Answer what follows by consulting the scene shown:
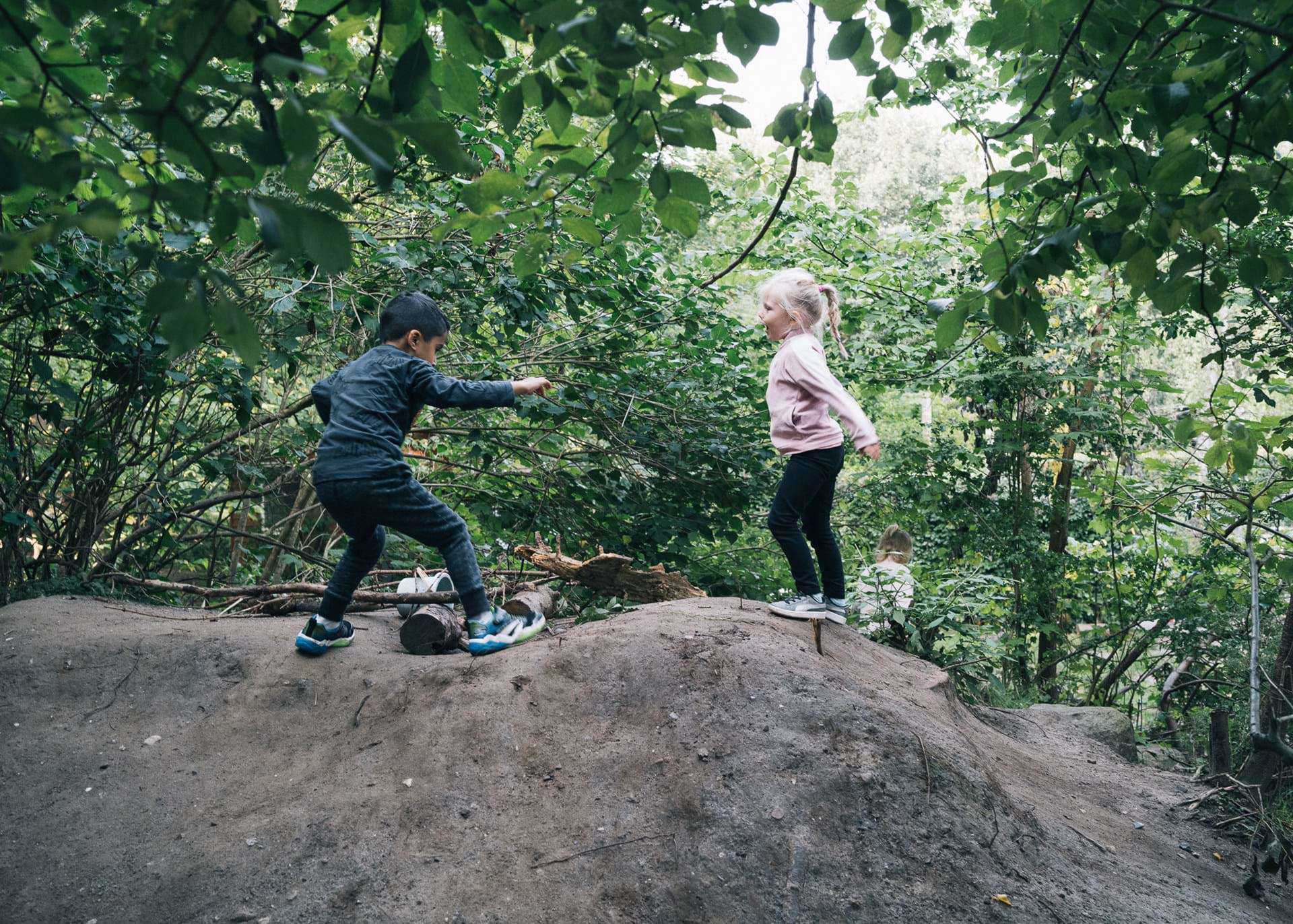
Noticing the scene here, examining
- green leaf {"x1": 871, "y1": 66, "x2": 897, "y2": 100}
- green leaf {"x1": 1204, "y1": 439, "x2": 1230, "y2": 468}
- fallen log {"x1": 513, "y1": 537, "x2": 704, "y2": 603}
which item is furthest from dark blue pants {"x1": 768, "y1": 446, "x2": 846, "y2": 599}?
green leaf {"x1": 871, "y1": 66, "x2": 897, "y2": 100}

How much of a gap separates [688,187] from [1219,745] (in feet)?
15.3

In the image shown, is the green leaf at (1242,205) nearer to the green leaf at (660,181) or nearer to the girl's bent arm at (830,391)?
the green leaf at (660,181)

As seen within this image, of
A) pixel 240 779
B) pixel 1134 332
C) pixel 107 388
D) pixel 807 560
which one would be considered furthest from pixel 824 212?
pixel 240 779

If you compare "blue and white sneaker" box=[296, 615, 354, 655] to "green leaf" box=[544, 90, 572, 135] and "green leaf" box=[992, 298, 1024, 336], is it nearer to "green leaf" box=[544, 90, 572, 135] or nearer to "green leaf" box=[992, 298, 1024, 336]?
"green leaf" box=[544, 90, 572, 135]

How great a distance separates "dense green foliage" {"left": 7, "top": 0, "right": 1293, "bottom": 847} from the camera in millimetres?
1655

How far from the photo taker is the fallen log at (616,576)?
5016mm

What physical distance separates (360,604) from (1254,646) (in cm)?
469

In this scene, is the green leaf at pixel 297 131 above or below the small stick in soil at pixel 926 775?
above

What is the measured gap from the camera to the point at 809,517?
14.3 feet

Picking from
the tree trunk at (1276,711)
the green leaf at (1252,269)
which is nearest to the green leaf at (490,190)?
the green leaf at (1252,269)

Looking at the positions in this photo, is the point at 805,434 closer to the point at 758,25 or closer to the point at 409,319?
the point at 409,319

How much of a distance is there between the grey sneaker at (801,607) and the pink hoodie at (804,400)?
80 cm

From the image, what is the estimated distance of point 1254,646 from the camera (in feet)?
12.2

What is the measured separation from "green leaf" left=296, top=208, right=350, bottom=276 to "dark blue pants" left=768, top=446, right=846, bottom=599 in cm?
315
